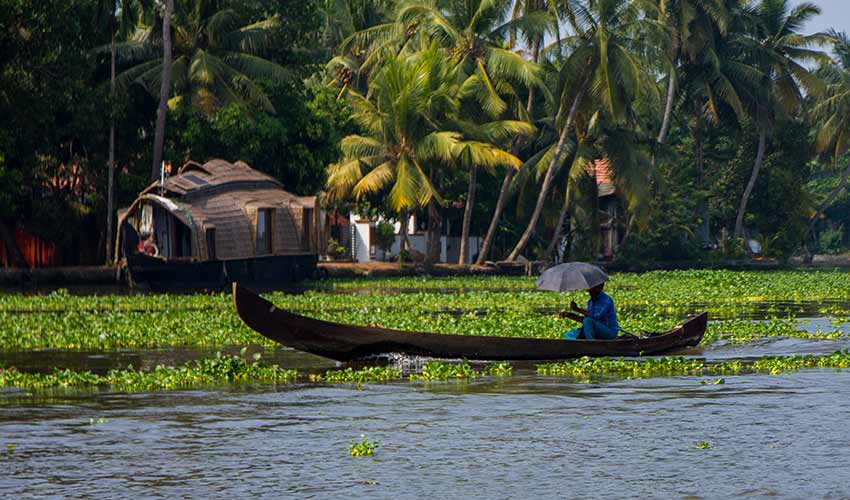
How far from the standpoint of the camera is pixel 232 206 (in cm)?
3928

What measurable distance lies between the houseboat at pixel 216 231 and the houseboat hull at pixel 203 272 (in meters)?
0.03

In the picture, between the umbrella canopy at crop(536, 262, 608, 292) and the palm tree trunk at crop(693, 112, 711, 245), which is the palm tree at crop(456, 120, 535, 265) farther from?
the umbrella canopy at crop(536, 262, 608, 292)

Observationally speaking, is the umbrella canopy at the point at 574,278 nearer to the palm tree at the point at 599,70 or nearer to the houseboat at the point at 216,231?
the houseboat at the point at 216,231

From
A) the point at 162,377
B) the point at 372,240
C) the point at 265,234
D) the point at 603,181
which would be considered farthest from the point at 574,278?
the point at 603,181

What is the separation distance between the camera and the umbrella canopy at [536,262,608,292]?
1745cm

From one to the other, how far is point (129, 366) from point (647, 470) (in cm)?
829

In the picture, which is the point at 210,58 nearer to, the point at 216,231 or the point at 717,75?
the point at 216,231

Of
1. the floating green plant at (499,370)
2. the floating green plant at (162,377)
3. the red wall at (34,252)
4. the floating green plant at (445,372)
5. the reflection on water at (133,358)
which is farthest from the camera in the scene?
the red wall at (34,252)

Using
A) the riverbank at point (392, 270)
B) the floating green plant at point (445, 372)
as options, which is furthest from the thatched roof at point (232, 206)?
the floating green plant at point (445, 372)

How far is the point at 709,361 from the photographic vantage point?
1828 cm

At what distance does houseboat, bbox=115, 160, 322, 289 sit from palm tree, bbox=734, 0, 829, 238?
A: 24.2 m

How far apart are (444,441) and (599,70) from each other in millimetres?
34070

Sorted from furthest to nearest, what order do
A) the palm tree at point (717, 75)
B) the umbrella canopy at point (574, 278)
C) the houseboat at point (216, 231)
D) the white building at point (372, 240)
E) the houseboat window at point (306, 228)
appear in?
the white building at point (372, 240) → the palm tree at point (717, 75) → the houseboat window at point (306, 228) → the houseboat at point (216, 231) → the umbrella canopy at point (574, 278)

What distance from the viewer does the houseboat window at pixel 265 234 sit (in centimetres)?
4072
